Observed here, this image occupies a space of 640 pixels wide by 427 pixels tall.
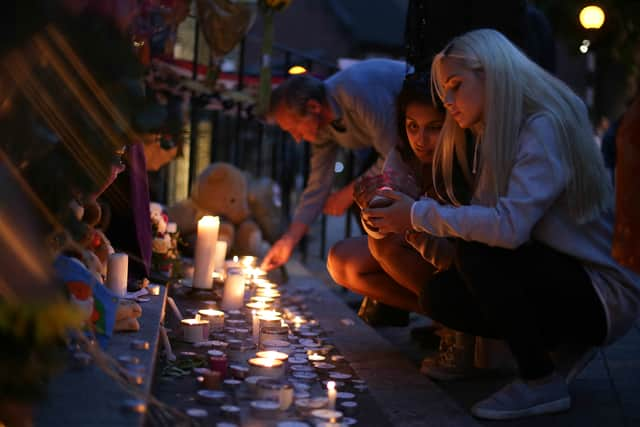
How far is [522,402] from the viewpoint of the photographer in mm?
3197

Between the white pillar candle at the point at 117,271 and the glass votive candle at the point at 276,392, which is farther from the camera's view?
the white pillar candle at the point at 117,271

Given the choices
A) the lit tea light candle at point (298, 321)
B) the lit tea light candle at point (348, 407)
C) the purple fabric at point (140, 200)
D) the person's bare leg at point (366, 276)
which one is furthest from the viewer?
the lit tea light candle at point (298, 321)

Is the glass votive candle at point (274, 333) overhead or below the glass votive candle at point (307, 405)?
below

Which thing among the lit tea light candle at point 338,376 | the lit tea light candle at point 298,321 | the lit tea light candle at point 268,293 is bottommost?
the lit tea light candle at point 298,321

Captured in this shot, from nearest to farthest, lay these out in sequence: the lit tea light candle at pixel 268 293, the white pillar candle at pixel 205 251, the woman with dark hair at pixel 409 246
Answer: the woman with dark hair at pixel 409 246, the white pillar candle at pixel 205 251, the lit tea light candle at pixel 268 293

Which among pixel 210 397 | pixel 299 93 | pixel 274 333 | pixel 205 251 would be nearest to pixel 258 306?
pixel 205 251

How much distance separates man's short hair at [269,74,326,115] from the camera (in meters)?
4.97

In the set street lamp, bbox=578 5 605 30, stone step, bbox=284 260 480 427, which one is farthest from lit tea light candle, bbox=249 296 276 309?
street lamp, bbox=578 5 605 30

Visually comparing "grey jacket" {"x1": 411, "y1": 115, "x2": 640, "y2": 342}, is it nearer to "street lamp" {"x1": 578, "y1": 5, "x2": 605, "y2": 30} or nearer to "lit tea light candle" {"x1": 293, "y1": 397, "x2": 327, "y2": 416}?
"lit tea light candle" {"x1": 293, "y1": 397, "x2": 327, "y2": 416}

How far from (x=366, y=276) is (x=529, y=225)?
118cm

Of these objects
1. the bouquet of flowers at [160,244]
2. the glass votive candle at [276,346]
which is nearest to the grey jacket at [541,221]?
the glass votive candle at [276,346]

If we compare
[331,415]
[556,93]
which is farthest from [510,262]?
[331,415]

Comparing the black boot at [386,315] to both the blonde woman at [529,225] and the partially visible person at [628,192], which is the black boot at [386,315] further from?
the partially visible person at [628,192]

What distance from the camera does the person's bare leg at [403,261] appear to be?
12.7ft
